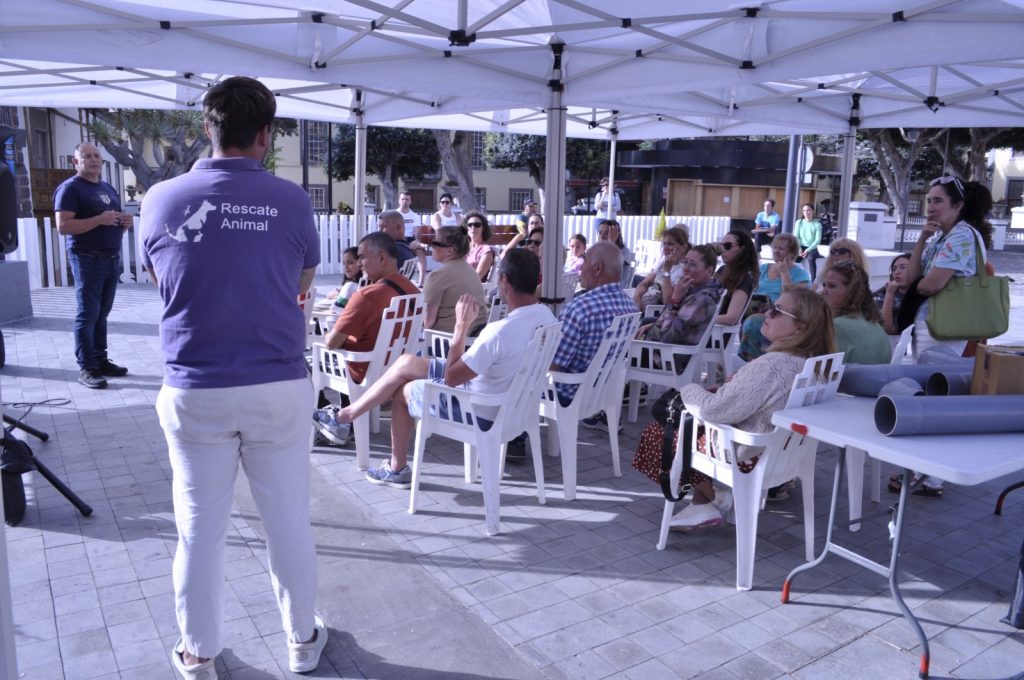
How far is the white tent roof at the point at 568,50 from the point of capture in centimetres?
412

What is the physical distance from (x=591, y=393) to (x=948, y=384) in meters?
1.80

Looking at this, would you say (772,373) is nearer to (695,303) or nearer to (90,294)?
(695,303)

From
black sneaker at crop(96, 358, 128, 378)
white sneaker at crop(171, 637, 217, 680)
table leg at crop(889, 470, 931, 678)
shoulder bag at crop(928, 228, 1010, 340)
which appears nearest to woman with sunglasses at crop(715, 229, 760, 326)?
shoulder bag at crop(928, 228, 1010, 340)

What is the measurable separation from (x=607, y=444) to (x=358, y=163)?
5.03m

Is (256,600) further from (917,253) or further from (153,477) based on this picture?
(917,253)

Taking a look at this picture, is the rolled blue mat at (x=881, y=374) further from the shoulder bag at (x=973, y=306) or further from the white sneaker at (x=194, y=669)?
the white sneaker at (x=194, y=669)

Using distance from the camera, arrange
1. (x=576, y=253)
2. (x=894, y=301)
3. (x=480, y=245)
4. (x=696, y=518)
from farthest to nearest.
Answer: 1. (x=576, y=253)
2. (x=480, y=245)
3. (x=894, y=301)
4. (x=696, y=518)

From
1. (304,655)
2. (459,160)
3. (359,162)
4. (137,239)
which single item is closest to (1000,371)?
(304,655)

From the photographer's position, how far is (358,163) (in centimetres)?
872

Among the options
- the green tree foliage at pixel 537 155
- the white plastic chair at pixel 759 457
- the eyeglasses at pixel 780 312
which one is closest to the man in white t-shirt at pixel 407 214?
the eyeglasses at pixel 780 312

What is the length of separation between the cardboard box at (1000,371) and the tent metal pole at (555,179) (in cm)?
295

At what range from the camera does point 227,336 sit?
2148 mm

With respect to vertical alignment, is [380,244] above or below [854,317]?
above

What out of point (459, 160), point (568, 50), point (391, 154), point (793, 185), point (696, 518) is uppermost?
point (391, 154)
